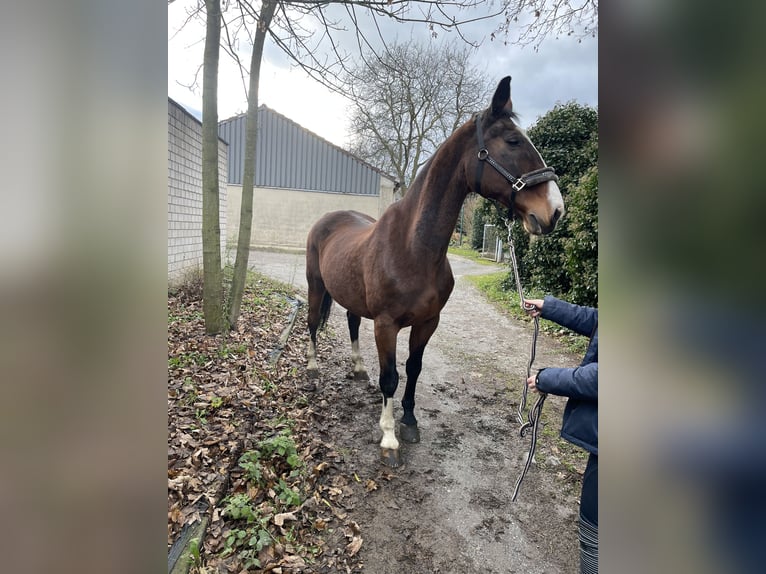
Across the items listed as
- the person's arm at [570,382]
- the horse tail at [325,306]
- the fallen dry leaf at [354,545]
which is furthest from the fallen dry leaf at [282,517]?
the horse tail at [325,306]

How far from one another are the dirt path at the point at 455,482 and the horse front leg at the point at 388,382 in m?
0.09

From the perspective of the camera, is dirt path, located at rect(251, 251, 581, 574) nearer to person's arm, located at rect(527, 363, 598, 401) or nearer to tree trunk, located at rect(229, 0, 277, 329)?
person's arm, located at rect(527, 363, 598, 401)

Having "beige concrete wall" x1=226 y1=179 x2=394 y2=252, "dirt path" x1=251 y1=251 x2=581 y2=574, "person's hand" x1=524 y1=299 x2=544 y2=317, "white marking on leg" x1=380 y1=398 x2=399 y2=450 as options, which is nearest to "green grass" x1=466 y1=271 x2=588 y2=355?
"dirt path" x1=251 y1=251 x2=581 y2=574

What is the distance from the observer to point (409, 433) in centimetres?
303

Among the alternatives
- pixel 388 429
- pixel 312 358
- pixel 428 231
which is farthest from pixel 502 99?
pixel 312 358

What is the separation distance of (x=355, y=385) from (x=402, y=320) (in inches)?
60.0

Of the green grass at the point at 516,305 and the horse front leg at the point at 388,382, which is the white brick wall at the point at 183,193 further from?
the green grass at the point at 516,305

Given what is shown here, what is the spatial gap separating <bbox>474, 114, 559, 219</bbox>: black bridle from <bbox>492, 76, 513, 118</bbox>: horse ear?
0.33 feet

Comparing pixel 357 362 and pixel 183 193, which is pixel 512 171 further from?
pixel 183 193

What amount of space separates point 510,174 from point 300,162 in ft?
59.0

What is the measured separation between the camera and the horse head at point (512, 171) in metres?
2.05
